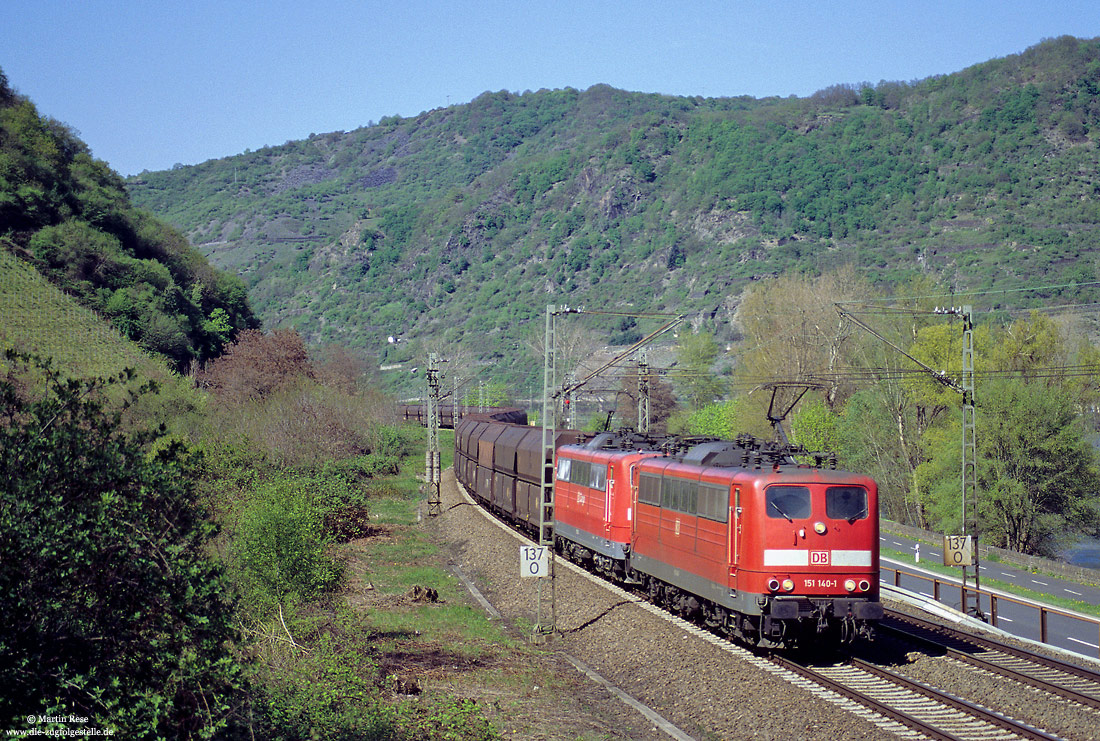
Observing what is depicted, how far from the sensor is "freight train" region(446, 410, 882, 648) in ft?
51.0

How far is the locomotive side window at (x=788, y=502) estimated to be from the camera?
15.6 meters

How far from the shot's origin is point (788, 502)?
1571 cm

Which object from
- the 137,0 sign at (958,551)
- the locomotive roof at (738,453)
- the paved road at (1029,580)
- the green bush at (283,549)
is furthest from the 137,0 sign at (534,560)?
the paved road at (1029,580)

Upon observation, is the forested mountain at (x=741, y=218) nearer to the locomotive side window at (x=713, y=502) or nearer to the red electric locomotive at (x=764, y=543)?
the red electric locomotive at (x=764, y=543)

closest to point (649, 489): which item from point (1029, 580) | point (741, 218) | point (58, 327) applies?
point (1029, 580)

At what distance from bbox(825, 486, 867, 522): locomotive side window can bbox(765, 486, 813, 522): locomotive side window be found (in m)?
0.39

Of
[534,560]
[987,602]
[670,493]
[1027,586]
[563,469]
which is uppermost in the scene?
[670,493]

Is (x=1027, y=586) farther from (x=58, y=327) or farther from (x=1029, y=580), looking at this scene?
(x=58, y=327)

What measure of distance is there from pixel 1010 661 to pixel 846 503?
4229mm

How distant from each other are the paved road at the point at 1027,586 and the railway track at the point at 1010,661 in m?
6.91

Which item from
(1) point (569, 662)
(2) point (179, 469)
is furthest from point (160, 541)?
(1) point (569, 662)

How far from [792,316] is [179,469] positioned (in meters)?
59.7

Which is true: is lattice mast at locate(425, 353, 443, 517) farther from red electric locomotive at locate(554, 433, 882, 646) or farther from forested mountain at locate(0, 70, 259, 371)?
forested mountain at locate(0, 70, 259, 371)

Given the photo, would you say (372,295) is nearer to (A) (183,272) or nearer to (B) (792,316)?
(A) (183,272)
